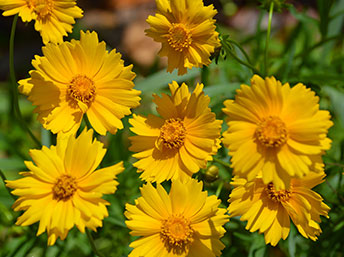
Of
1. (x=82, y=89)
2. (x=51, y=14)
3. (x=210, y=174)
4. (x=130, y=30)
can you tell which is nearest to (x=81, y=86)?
(x=82, y=89)

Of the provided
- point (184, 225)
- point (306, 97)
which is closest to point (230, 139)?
point (306, 97)

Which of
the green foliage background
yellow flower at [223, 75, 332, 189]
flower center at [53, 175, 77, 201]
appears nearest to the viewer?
yellow flower at [223, 75, 332, 189]

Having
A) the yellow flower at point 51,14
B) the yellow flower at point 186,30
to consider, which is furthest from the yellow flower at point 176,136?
the yellow flower at point 51,14

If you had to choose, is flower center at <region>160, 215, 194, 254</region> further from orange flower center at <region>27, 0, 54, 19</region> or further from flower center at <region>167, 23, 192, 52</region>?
orange flower center at <region>27, 0, 54, 19</region>

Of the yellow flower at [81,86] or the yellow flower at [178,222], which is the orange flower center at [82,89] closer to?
the yellow flower at [81,86]

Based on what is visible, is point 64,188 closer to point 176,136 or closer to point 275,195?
point 176,136

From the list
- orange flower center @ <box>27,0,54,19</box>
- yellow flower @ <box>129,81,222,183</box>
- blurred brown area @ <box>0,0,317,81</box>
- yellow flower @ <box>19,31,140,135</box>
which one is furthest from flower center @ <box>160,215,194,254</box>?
blurred brown area @ <box>0,0,317,81</box>
